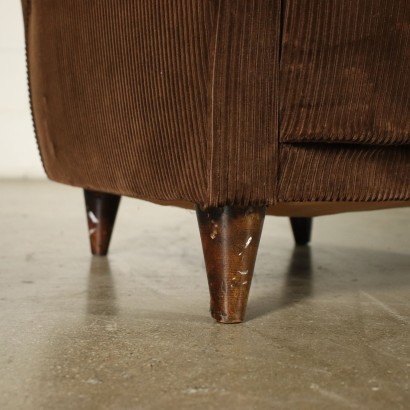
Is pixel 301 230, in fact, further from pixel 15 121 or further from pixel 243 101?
pixel 15 121

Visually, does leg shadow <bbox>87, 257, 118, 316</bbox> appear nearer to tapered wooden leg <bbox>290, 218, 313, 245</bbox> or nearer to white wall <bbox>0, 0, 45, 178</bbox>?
tapered wooden leg <bbox>290, 218, 313, 245</bbox>

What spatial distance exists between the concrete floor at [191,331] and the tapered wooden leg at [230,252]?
33 millimetres

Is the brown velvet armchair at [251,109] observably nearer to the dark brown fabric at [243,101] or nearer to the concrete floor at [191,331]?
the dark brown fabric at [243,101]

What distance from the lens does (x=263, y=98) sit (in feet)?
2.83

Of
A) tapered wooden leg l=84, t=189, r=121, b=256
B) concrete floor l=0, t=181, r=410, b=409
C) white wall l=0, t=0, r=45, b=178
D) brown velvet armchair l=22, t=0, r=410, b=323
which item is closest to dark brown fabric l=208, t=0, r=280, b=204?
brown velvet armchair l=22, t=0, r=410, b=323

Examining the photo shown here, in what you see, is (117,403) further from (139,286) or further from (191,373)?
(139,286)

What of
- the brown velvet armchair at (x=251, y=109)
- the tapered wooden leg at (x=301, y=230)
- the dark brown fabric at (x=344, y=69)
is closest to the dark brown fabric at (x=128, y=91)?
the brown velvet armchair at (x=251, y=109)

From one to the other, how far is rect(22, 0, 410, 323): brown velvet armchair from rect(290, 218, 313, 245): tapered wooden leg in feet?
2.29

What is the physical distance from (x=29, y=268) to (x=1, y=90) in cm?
298

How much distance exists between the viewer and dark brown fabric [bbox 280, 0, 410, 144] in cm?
87

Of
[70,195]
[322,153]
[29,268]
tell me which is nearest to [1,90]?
[70,195]

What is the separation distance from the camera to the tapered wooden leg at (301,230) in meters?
1.74

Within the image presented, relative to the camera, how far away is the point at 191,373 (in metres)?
0.72

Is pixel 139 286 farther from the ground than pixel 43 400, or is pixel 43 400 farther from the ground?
pixel 43 400
